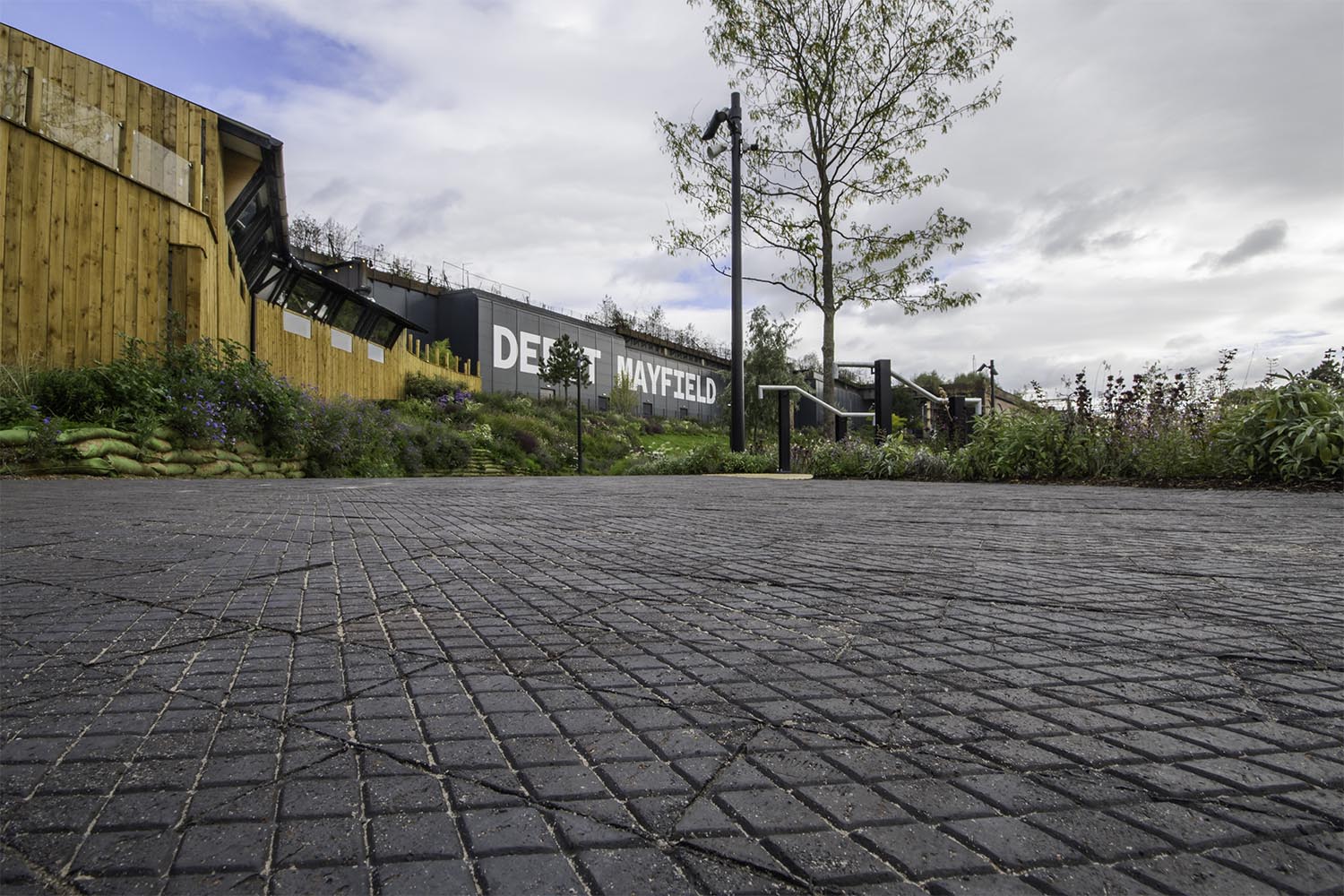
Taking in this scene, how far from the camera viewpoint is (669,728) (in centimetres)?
98

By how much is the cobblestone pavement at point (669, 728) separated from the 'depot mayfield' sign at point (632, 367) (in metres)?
31.2

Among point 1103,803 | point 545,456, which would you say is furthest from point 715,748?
point 545,456

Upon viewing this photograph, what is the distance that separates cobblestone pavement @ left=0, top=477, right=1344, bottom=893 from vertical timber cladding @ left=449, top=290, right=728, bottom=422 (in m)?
30.4

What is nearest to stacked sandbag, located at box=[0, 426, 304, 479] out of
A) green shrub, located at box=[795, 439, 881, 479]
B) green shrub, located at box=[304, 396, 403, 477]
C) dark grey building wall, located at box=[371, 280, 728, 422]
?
green shrub, located at box=[304, 396, 403, 477]

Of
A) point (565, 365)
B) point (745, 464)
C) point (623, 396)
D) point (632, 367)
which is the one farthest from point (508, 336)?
point (745, 464)

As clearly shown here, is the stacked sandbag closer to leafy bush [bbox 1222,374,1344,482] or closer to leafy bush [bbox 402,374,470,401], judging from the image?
leafy bush [bbox 1222,374,1344,482]

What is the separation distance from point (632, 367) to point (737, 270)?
30.0 metres

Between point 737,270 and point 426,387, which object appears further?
point 426,387

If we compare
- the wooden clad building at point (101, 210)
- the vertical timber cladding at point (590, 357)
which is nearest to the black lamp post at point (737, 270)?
the wooden clad building at point (101, 210)

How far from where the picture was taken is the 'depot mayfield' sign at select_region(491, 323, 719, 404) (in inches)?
1284

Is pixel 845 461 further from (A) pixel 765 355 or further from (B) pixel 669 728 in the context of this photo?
(A) pixel 765 355

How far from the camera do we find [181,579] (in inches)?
78.2

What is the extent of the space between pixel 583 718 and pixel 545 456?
21.2 m

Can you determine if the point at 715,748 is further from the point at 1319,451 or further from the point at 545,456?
the point at 545,456
